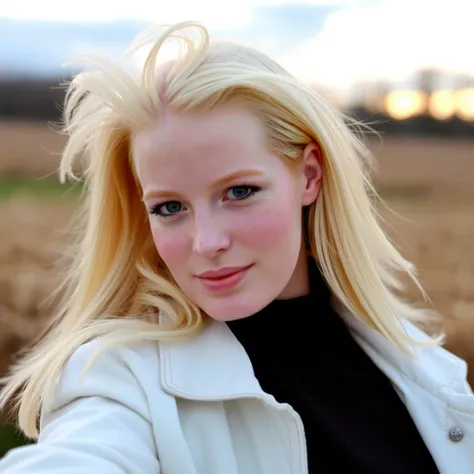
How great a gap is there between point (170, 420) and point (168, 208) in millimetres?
469

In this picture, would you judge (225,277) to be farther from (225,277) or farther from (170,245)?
(170,245)

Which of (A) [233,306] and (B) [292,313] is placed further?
(B) [292,313]

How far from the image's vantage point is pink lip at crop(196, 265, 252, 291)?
1.87m

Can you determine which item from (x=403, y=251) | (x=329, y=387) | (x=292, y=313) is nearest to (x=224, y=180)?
(x=292, y=313)

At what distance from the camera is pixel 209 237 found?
1.83m

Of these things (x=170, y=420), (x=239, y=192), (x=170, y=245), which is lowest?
(x=170, y=420)

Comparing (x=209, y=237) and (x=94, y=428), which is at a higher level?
(x=209, y=237)

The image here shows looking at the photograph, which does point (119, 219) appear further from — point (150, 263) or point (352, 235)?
point (352, 235)

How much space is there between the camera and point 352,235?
86.1 inches

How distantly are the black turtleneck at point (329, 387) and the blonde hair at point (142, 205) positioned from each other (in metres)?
0.10

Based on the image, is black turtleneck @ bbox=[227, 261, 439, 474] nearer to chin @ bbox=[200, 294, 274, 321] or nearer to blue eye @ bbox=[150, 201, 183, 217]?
chin @ bbox=[200, 294, 274, 321]

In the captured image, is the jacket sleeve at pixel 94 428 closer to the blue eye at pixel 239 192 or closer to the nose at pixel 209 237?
the nose at pixel 209 237

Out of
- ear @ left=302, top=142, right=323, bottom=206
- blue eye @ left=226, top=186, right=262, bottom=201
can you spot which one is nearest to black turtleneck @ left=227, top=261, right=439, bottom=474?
ear @ left=302, top=142, right=323, bottom=206

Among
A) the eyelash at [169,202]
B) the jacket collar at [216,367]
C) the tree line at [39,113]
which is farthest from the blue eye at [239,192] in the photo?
the tree line at [39,113]
